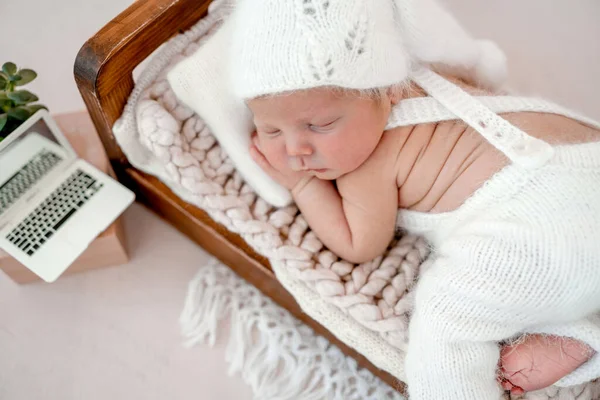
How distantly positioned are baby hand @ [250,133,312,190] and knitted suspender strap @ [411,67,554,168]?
0.75 feet

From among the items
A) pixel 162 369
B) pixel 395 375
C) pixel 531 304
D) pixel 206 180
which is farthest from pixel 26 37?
pixel 531 304

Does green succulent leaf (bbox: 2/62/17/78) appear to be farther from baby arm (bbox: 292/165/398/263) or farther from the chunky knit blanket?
baby arm (bbox: 292/165/398/263)

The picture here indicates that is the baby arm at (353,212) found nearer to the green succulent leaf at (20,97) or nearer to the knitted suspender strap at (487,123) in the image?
the knitted suspender strap at (487,123)

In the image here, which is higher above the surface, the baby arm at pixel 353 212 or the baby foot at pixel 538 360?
the baby arm at pixel 353 212

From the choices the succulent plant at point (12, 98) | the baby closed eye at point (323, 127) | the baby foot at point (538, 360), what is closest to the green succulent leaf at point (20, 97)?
the succulent plant at point (12, 98)

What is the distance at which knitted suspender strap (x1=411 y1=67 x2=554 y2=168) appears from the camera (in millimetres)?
716

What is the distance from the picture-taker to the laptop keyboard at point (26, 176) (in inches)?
34.9

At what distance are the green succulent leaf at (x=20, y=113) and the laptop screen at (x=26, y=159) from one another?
0.7 inches

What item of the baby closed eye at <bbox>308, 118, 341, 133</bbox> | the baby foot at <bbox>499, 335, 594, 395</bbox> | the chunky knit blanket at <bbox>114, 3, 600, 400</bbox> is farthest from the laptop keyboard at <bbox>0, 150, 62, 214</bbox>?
the baby foot at <bbox>499, 335, 594, 395</bbox>

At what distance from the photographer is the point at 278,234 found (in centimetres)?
90

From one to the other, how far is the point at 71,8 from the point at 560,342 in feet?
4.13

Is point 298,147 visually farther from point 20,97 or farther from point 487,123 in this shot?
point 20,97

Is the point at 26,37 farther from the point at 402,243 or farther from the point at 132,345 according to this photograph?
the point at 402,243

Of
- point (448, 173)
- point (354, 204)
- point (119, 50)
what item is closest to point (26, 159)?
point (119, 50)
